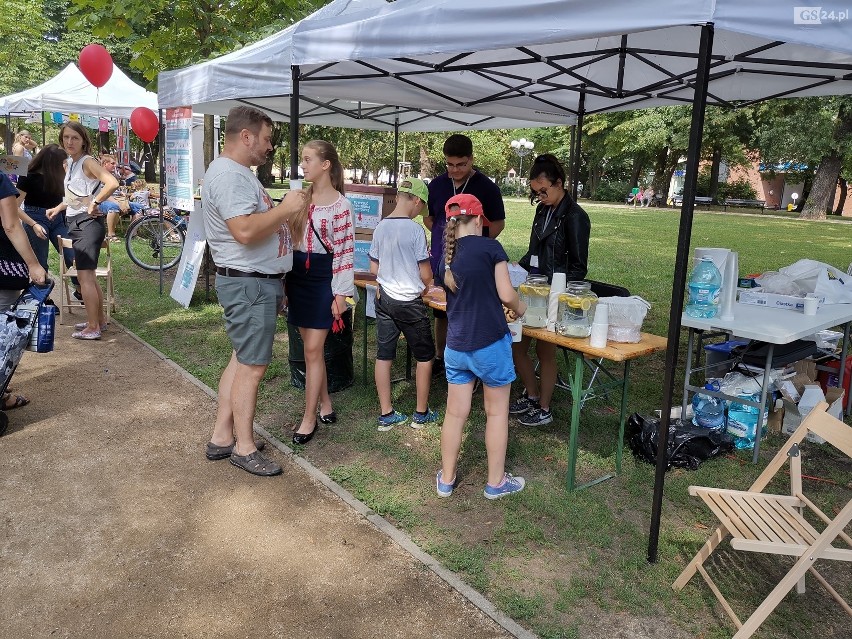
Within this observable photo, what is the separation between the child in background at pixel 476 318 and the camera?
10.3 feet

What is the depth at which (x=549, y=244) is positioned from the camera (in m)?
4.36

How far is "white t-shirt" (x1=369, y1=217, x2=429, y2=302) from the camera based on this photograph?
4008mm

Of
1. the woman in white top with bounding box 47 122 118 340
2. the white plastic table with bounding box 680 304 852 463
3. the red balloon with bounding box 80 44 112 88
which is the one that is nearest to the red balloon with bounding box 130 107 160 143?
the red balloon with bounding box 80 44 112 88

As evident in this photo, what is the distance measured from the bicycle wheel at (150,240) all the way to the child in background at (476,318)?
748 centimetres

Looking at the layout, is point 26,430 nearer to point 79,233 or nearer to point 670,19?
point 79,233

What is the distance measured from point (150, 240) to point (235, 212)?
7.61m

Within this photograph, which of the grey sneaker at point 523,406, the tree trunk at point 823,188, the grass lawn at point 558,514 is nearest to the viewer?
the grass lawn at point 558,514

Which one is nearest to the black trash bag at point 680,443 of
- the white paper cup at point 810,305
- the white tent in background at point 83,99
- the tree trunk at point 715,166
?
the white paper cup at point 810,305

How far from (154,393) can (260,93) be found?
7.65ft

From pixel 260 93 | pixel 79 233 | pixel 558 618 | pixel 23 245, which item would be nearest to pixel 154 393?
pixel 23 245

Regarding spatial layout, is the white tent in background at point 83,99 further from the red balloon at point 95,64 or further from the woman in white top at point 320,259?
the woman in white top at point 320,259

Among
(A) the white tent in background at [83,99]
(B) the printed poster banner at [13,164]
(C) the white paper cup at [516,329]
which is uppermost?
(A) the white tent in background at [83,99]

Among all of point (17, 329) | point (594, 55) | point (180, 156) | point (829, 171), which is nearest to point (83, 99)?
point (180, 156)

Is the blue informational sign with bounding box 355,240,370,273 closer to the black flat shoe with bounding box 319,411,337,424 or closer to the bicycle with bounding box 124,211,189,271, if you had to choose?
the black flat shoe with bounding box 319,411,337,424
